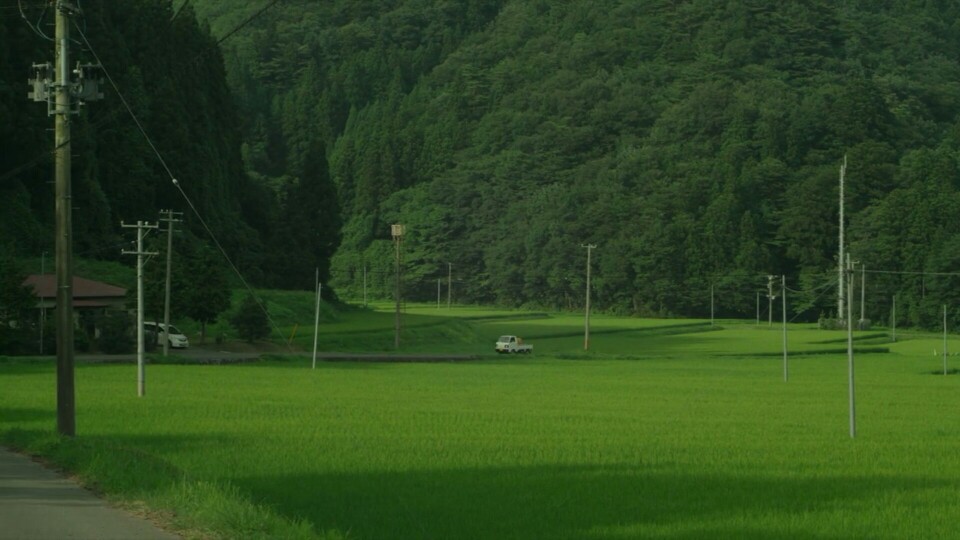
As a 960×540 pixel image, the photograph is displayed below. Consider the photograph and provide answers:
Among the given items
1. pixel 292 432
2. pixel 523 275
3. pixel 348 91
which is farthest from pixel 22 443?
pixel 348 91

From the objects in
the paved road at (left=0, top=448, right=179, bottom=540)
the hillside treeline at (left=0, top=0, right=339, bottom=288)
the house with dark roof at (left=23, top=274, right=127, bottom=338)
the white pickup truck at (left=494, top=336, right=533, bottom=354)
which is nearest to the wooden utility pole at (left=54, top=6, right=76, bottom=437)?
the paved road at (left=0, top=448, right=179, bottom=540)

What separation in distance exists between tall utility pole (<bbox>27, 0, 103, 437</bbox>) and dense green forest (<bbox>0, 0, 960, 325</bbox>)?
43.8m

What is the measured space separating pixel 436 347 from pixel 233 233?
684 inches

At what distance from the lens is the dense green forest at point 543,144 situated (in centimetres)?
8262

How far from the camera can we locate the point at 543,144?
442 ft

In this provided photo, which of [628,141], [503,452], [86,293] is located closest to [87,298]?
[86,293]

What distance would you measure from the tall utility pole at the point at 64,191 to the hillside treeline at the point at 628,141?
80.7 meters

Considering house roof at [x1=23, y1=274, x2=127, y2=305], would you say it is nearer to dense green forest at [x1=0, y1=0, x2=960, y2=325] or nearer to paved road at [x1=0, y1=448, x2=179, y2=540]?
dense green forest at [x1=0, y1=0, x2=960, y2=325]

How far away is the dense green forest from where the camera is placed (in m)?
82.6

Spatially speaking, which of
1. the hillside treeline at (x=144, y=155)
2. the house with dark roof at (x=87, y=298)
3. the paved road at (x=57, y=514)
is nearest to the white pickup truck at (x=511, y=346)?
the hillside treeline at (x=144, y=155)

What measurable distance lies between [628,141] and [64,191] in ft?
367

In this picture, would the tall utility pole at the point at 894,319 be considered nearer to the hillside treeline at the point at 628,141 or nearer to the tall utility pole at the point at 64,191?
the hillside treeline at the point at 628,141

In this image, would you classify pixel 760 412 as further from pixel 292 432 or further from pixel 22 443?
pixel 22 443

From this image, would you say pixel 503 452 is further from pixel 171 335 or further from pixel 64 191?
→ pixel 171 335
